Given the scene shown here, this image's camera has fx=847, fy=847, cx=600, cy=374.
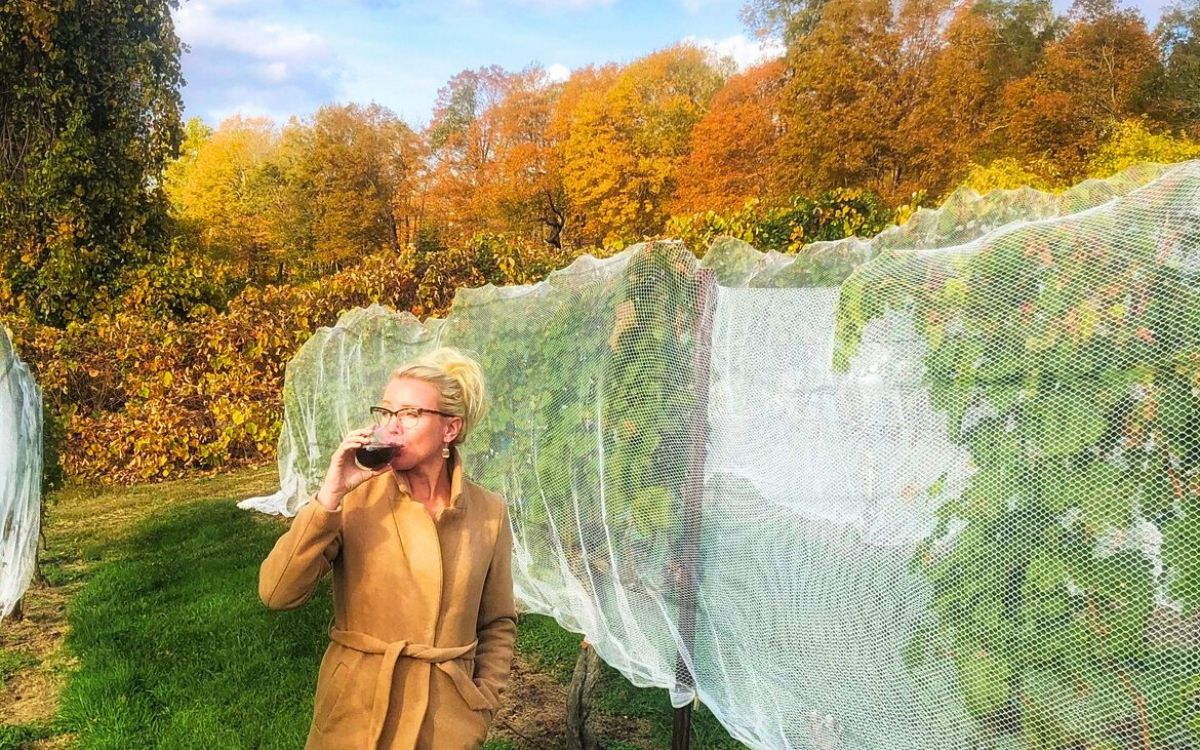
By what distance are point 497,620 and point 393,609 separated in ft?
0.97

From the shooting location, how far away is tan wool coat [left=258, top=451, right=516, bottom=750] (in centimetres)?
191

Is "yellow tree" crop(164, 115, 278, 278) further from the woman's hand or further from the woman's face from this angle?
the woman's hand

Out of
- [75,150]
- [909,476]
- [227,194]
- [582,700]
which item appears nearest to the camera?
[909,476]

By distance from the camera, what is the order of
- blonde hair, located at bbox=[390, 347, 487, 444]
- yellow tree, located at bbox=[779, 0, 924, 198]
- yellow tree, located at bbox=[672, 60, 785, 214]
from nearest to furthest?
blonde hair, located at bbox=[390, 347, 487, 444], yellow tree, located at bbox=[779, 0, 924, 198], yellow tree, located at bbox=[672, 60, 785, 214]

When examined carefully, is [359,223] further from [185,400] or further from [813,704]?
[813,704]

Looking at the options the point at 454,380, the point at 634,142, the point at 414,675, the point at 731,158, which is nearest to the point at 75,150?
the point at 454,380

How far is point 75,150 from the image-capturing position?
13367mm

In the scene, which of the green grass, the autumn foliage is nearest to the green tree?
the autumn foliage

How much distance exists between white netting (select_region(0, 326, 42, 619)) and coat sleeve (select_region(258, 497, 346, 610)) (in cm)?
194

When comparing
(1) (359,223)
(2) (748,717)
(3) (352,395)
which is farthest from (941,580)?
(1) (359,223)

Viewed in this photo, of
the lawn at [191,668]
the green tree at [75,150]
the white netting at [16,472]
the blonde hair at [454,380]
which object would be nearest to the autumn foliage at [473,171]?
the green tree at [75,150]

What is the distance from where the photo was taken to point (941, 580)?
1868 millimetres

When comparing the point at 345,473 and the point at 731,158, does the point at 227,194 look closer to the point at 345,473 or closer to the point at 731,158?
the point at 731,158

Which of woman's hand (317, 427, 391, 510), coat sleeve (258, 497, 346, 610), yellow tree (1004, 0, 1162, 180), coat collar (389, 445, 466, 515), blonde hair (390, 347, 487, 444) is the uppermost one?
yellow tree (1004, 0, 1162, 180)
